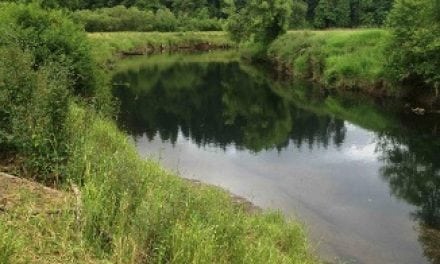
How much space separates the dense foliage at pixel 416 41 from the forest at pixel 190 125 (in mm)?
100

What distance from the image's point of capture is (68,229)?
356 inches

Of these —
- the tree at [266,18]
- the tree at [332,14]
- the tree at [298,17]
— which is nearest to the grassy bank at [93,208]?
the tree at [266,18]

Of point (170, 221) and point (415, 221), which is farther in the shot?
point (415, 221)

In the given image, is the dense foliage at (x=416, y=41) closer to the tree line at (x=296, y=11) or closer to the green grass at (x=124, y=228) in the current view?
the green grass at (x=124, y=228)

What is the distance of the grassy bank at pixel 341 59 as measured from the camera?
141ft

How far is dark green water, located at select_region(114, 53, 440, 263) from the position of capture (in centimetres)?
1792

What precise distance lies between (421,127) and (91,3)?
119 m

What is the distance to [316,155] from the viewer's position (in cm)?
2730

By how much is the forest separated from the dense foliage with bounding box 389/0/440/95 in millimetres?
100

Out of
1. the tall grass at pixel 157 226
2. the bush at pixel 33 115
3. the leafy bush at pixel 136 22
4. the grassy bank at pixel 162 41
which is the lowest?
the grassy bank at pixel 162 41

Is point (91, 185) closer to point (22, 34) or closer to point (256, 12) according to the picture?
point (22, 34)

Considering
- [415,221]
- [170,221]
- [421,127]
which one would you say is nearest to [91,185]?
[170,221]

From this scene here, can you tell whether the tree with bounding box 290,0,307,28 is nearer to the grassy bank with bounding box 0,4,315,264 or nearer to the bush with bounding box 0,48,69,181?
the grassy bank with bounding box 0,4,315,264

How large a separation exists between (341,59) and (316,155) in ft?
71.9
